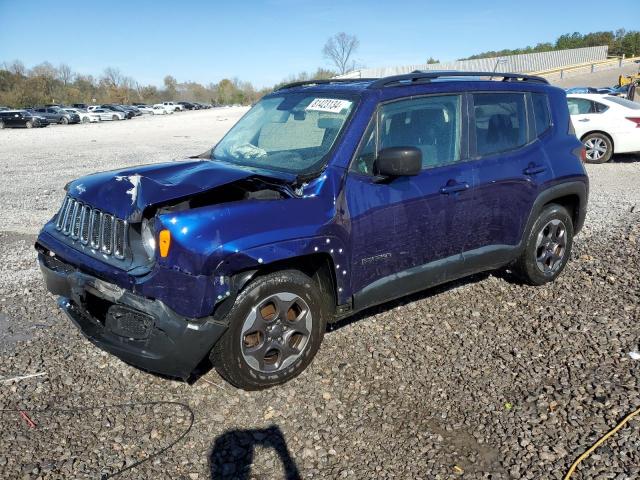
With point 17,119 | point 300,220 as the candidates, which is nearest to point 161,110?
point 17,119

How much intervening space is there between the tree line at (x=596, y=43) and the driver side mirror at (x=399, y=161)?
70623 mm

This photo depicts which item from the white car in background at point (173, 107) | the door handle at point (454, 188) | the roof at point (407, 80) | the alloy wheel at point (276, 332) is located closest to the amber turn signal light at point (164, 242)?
the alloy wheel at point (276, 332)

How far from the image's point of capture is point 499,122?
4543 millimetres

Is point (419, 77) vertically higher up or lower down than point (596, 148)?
higher up

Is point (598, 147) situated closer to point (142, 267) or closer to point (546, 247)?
point (546, 247)

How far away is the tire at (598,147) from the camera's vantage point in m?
12.5

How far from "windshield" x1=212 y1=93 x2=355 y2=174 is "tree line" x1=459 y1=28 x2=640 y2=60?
69.9 metres

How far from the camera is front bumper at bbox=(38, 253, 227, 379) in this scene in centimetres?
299

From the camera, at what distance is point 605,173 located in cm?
1153

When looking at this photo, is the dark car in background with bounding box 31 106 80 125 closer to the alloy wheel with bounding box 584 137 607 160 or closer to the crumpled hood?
the alloy wheel with bounding box 584 137 607 160

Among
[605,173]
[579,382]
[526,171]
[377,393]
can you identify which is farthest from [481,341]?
[605,173]

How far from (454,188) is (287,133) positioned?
133 cm

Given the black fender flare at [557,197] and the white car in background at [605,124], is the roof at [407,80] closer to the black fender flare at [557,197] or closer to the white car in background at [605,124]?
the black fender flare at [557,197]

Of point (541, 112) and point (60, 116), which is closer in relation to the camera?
point (541, 112)
